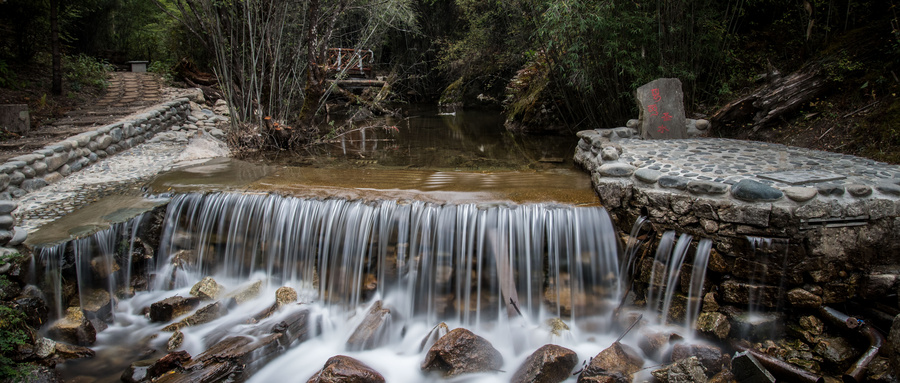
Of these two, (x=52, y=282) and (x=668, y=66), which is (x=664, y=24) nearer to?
(x=668, y=66)

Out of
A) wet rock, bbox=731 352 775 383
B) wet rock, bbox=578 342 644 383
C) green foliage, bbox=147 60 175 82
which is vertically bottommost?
wet rock, bbox=578 342 644 383

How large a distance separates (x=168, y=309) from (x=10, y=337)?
1.39 meters

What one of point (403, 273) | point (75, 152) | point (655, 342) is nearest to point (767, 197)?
point (655, 342)

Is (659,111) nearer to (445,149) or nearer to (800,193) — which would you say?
(800,193)

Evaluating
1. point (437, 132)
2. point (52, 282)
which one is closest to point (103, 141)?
point (52, 282)

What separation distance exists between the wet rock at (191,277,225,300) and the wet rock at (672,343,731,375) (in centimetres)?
467

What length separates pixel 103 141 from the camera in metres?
7.92

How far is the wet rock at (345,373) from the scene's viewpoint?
4.03m

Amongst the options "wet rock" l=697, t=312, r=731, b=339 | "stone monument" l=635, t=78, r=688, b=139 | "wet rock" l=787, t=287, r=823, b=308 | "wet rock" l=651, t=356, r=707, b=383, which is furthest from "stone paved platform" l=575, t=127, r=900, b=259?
"stone monument" l=635, t=78, r=688, b=139

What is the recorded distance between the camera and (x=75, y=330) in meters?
4.56

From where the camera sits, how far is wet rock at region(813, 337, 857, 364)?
383 cm

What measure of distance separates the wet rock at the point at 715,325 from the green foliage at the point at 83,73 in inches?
533

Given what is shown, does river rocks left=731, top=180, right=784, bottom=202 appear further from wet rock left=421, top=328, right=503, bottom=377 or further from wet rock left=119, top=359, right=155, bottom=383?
wet rock left=119, top=359, right=155, bottom=383

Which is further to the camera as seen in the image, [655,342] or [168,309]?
[168,309]
